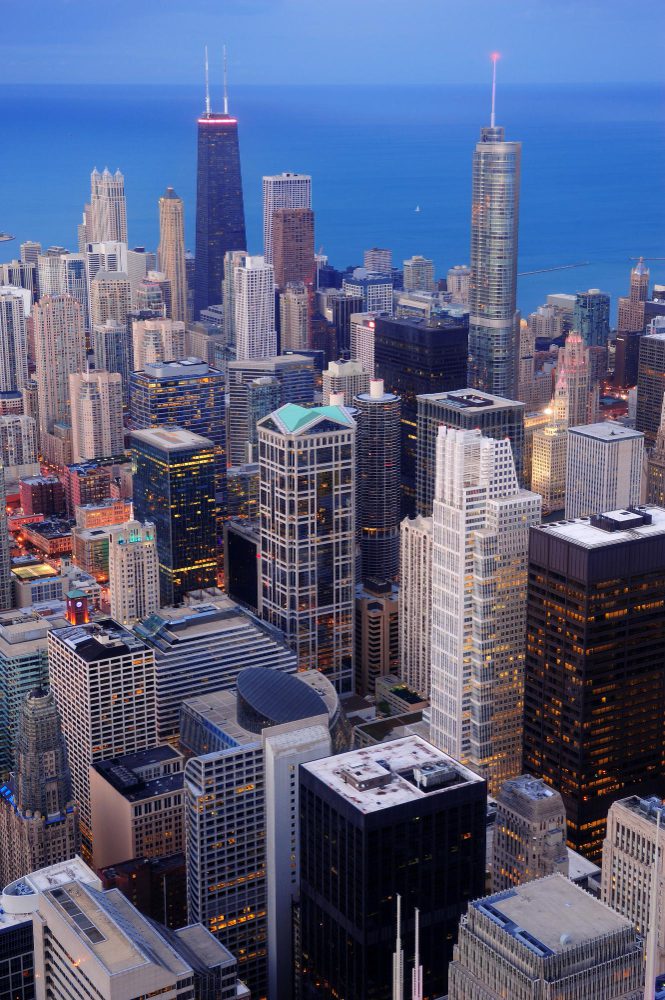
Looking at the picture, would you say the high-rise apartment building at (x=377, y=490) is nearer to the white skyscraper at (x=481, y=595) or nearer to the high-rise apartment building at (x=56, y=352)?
the white skyscraper at (x=481, y=595)

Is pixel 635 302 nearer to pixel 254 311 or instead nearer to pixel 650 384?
pixel 650 384

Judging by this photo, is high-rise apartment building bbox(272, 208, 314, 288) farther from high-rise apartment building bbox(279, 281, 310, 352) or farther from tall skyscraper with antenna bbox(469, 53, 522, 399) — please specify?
tall skyscraper with antenna bbox(469, 53, 522, 399)

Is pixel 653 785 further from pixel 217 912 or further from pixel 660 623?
pixel 217 912

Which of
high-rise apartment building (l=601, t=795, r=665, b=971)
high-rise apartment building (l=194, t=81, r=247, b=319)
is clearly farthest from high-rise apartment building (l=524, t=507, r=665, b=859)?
high-rise apartment building (l=194, t=81, r=247, b=319)

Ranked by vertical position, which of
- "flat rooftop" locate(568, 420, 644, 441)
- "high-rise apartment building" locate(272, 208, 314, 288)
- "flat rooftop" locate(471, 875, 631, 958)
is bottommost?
"flat rooftop" locate(471, 875, 631, 958)

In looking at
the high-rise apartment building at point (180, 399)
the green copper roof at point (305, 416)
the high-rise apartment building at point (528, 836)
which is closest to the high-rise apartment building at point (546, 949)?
the high-rise apartment building at point (528, 836)

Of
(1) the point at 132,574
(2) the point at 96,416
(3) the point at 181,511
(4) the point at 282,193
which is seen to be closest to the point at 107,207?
(4) the point at 282,193
